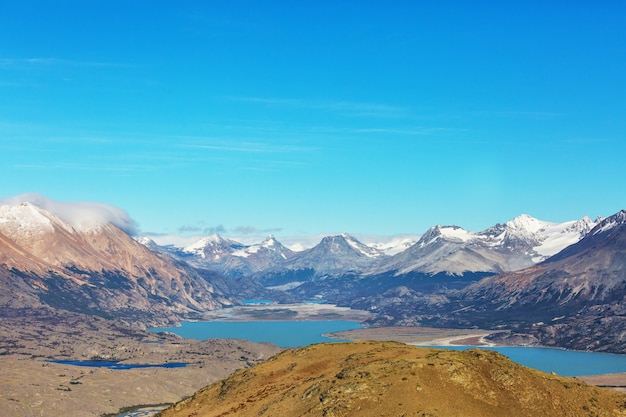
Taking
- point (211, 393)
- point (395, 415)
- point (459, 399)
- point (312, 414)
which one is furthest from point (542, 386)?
point (211, 393)

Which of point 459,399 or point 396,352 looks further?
point 396,352

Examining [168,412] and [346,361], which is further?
[168,412]

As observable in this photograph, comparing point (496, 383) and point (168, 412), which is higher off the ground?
point (496, 383)

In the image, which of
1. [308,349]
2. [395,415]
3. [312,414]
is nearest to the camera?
[395,415]

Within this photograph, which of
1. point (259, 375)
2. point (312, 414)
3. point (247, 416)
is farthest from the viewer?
point (259, 375)

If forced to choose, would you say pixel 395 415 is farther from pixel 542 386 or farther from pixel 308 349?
pixel 308 349

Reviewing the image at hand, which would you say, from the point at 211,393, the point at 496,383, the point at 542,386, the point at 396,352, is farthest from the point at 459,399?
the point at 211,393

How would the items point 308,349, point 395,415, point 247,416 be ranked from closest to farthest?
point 395,415
point 247,416
point 308,349

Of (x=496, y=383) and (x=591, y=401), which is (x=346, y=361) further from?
(x=591, y=401)

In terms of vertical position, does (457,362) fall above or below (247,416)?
above
